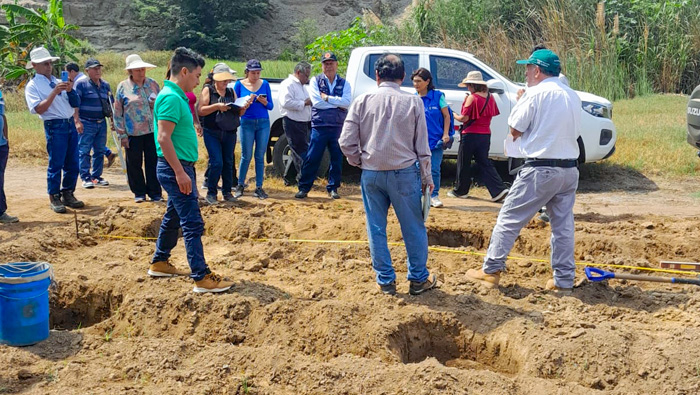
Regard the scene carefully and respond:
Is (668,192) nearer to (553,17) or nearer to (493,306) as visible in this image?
(493,306)

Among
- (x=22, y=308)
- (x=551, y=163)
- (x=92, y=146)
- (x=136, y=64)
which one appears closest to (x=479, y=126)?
(x=551, y=163)

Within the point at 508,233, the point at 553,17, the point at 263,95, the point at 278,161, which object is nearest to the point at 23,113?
the point at 278,161

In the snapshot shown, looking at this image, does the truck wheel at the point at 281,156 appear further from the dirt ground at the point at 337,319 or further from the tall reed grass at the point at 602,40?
the tall reed grass at the point at 602,40

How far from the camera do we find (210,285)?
20.2 ft

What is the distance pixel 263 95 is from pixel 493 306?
5.06 m

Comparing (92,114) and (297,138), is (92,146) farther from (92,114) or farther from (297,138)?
(297,138)

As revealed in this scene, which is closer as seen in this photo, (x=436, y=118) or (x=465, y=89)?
(x=436, y=118)

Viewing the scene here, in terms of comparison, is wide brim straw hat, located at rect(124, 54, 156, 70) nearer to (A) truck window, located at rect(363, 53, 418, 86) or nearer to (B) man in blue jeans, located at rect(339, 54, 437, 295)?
(A) truck window, located at rect(363, 53, 418, 86)

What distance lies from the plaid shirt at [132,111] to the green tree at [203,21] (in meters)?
19.3

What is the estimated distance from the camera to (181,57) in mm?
6008

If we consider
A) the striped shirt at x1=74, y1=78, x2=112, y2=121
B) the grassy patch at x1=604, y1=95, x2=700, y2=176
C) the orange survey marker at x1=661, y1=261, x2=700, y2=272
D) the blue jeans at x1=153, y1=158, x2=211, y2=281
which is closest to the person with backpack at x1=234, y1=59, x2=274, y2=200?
the striped shirt at x1=74, y1=78, x2=112, y2=121

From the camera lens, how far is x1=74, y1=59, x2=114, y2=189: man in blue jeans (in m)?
10.4

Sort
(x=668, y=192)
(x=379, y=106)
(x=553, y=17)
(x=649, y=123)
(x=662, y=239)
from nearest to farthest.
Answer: (x=379, y=106)
(x=662, y=239)
(x=668, y=192)
(x=649, y=123)
(x=553, y=17)

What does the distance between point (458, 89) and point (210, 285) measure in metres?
6.13
